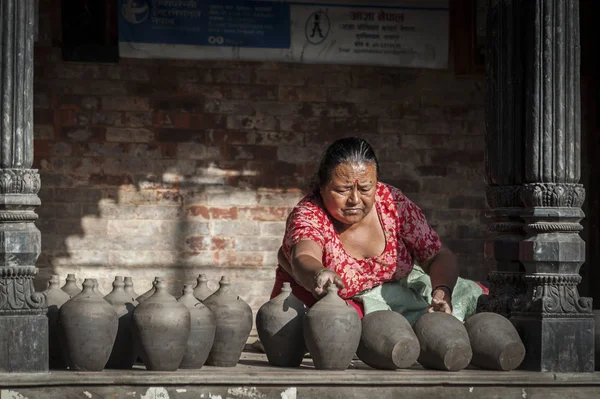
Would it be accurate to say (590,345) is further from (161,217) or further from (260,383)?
(161,217)

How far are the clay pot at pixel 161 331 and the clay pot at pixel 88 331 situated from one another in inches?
5.2

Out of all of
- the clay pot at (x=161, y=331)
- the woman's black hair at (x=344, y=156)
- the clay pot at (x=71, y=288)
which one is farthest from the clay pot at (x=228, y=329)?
the woman's black hair at (x=344, y=156)

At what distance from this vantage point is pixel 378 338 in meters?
5.40

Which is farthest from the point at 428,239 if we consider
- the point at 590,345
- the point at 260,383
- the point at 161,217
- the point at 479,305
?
the point at 161,217

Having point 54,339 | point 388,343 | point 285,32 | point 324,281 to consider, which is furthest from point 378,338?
point 285,32

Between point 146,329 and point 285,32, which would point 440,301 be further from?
point 285,32

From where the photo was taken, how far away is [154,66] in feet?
28.6

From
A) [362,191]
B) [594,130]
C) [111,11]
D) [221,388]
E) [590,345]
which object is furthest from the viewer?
[594,130]

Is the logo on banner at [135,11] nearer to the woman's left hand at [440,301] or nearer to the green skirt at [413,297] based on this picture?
the green skirt at [413,297]

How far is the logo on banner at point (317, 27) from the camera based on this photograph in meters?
8.73

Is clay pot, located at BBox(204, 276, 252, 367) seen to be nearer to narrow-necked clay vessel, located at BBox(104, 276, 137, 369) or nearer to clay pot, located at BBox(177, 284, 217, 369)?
clay pot, located at BBox(177, 284, 217, 369)

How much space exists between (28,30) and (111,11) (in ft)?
11.1

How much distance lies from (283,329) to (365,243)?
1011mm

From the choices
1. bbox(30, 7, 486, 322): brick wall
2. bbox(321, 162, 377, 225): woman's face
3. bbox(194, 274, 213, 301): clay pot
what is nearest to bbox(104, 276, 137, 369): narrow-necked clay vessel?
bbox(194, 274, 213, 301): clay pot
